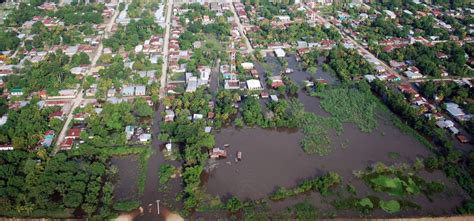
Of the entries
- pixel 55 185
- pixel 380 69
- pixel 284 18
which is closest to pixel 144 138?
pixel 55 185

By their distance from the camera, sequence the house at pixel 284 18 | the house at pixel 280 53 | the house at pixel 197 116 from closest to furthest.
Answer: the house at pixel 197 116
the house at pixel 280 53
the house at pixel 284 18

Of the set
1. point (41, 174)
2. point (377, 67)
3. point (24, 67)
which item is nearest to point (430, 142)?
point (377, 67)

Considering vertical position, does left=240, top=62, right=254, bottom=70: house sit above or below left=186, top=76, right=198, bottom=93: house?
below

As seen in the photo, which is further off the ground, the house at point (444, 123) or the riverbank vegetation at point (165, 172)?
the house at point (444, 123)

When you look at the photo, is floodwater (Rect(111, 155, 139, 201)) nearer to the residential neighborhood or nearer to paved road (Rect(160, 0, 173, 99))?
the residential neighborhood

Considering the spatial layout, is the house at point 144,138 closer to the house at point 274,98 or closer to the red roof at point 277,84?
the house at point 274,98

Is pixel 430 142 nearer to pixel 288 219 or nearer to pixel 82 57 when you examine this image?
pixel 288 219

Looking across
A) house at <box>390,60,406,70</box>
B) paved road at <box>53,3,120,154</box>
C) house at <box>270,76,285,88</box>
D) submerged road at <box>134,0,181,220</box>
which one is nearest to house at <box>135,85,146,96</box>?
submerged road at <box>134,0,181,220</box>

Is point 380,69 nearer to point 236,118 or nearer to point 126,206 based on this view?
point 236,118

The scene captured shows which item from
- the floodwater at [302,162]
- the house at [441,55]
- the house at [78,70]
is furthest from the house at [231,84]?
the house at [441,55]
